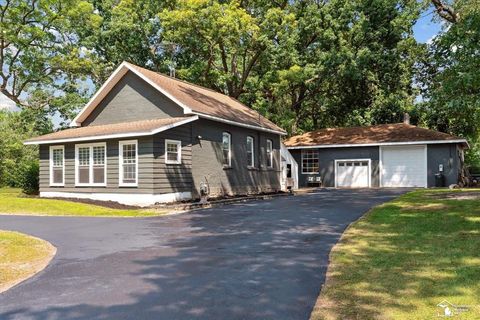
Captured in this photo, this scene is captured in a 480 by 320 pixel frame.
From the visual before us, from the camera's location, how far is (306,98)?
37.0m

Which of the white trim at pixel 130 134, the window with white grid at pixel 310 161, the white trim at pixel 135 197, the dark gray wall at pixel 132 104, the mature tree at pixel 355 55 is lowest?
the white trim at pixel 135 197

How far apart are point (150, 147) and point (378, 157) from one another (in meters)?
17.9

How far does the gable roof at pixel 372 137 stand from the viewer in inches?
1088

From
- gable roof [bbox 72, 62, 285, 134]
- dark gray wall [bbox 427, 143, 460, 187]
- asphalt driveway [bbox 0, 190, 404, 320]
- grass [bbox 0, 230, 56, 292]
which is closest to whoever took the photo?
asphalt driveway [bbox 0, 190, 404, 320]

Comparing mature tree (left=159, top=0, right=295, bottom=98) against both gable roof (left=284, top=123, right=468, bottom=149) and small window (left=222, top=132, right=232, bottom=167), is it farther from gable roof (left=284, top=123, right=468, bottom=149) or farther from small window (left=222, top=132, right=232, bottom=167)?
small window (left=222, top=132, right=232, bottom=167)

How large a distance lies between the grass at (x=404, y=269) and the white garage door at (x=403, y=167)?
719 inches

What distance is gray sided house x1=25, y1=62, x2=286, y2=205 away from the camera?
1756 cm

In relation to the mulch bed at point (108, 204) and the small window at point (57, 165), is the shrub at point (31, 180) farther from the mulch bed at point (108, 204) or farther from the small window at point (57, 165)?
the mulch bed at point (108, 204)

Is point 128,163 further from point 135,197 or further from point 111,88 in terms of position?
point 111,88

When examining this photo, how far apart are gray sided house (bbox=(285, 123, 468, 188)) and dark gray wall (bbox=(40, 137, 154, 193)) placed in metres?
16.1

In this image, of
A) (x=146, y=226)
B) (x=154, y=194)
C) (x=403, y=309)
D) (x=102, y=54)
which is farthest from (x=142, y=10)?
(x=403, y=309)

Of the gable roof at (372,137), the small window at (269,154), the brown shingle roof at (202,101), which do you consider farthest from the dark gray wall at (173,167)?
the gable roof at (372,137)

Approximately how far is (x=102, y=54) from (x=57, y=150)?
592 inches

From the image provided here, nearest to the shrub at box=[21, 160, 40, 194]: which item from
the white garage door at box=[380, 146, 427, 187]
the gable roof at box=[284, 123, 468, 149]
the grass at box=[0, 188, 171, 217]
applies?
the grass at box=[0, 188, 171, 217]
